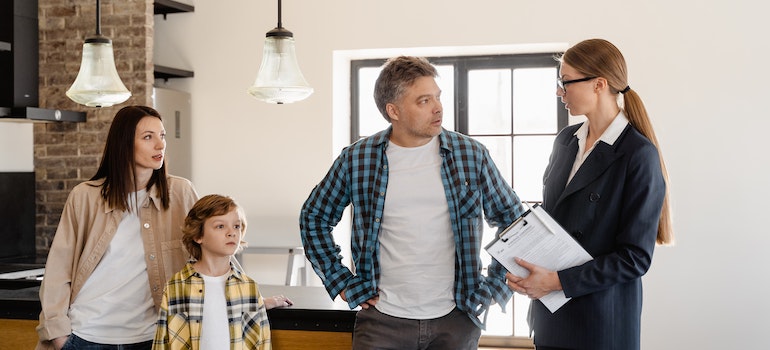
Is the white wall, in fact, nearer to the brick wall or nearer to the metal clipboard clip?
the brick wall

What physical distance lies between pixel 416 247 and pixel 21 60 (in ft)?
12.2

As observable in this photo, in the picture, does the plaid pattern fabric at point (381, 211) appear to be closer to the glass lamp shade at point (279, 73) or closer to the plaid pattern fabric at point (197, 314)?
the plaid pattern fabric at point (197, 314)

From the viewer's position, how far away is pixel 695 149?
4777 mm

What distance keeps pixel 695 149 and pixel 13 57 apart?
13.2ft

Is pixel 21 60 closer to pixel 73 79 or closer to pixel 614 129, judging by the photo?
pixel 73 79

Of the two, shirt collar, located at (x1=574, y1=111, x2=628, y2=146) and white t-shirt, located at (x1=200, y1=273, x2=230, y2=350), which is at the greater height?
shirt collar, located at (x1=574, y1=111, x2=628, y2=146)

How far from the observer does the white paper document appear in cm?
206

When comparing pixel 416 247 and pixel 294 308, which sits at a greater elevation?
pixel 416 247

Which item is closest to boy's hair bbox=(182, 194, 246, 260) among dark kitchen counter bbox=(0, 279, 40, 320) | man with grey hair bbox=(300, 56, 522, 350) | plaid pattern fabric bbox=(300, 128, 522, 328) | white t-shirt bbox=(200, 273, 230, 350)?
white t-shirt bbox=(200, 273, 230, 350)

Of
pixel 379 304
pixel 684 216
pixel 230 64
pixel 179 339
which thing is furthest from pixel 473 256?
pixel 230 64

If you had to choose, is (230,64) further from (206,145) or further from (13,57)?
(13,57)

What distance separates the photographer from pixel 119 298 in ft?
8.02

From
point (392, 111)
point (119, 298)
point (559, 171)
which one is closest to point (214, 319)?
point (119, 298)

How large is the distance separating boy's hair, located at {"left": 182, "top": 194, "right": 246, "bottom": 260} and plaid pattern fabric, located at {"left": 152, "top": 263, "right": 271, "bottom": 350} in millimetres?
62
